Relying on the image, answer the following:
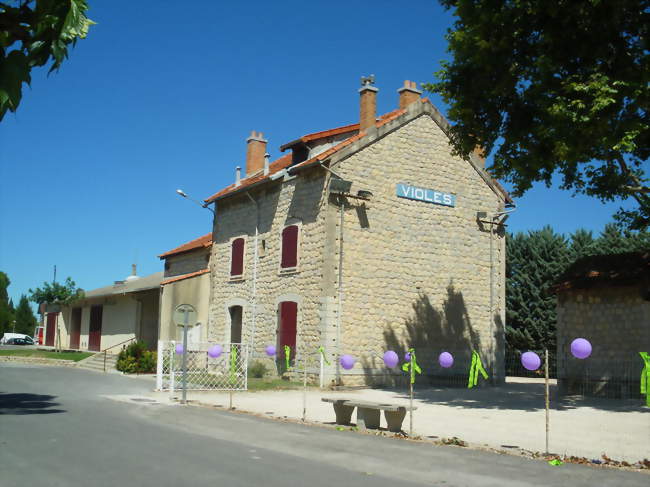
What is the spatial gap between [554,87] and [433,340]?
9.90 m

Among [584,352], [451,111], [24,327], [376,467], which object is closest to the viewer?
[376,467]

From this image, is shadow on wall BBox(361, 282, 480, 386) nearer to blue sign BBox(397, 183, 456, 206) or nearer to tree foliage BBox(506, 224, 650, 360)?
blue sign BBox(397, 183, 456, 206)

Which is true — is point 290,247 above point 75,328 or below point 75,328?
above

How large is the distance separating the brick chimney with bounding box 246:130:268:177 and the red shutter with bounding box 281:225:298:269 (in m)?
6.06

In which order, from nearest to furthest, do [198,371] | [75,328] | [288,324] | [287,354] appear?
[198,371] → [287,354] → [288,324] → [75,328]

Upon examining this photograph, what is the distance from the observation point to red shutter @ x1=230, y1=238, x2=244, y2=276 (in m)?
23.3

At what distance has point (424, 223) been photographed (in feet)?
68.8

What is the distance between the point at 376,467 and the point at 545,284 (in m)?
22.6

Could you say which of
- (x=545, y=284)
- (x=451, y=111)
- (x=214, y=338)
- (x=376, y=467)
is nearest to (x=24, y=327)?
(x=214, y=338)

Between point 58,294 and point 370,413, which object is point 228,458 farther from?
point 58,294

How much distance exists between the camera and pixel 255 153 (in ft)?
86.8

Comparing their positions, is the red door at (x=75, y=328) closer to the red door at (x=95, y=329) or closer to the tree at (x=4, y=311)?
the red door at (x=95, y=329)

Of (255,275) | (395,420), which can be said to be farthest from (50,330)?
(395,420)

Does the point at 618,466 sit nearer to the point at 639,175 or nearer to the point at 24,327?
the point at 639,175
